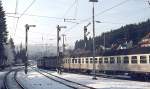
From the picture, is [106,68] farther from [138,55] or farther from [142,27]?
[142,27]

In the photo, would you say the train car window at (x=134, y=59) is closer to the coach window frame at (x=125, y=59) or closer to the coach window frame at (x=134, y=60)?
the coach window frame at (x=134, y=60)

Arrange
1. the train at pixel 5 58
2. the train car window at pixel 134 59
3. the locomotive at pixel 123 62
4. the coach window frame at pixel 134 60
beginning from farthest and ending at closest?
the train at pixel 5 58 → the train car window at pixel 134 59 → the coach window frame at pixel 134 60 → the locomotive at pixel 123 62

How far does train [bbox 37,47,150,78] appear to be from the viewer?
33147mm

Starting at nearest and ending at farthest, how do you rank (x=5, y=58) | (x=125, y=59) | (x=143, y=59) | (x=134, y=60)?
(x=143, y=59)
(x=134, y=60)
(x=125, y=59)
(x=5, y=58)

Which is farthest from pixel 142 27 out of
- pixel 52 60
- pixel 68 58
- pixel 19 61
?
pixel 19 61

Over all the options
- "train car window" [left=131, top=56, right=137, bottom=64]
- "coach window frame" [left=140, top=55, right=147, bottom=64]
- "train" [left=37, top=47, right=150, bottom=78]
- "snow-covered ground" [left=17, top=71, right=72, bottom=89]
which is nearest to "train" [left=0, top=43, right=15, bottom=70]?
"train" [left=37, top=47, right=150, bottom=78]

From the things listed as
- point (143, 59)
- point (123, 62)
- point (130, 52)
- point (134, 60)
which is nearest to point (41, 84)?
point (123, 62)

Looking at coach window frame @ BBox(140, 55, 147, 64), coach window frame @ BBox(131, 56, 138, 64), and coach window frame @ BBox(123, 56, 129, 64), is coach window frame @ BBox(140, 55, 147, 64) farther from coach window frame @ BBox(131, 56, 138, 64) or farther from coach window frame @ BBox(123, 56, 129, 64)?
coach window frame @ BBox(123, 56, 129, 64)

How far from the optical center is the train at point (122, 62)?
3315 cm

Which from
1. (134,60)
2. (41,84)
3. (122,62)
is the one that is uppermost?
(134,60)

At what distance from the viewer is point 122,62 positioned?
125 feet

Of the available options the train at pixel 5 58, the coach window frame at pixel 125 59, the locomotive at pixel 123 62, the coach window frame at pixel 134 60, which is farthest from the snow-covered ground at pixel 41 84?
the train at pixel 5 58

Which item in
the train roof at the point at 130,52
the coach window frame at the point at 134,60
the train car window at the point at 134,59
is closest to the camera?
the train roof at the point at 130,52

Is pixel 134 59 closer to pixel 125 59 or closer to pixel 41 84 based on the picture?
pixel 125 59
